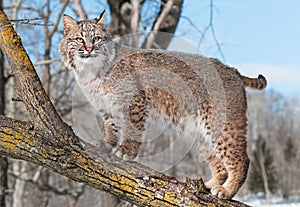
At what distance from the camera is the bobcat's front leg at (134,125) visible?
4.22 metres

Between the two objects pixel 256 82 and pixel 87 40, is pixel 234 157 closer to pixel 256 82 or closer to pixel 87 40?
pixel 256 82

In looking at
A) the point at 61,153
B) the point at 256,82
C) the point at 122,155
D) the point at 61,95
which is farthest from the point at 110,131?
the point at 61,95

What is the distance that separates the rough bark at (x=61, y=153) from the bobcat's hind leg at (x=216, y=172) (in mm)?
1183

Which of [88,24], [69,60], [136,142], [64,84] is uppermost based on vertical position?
[88,24]

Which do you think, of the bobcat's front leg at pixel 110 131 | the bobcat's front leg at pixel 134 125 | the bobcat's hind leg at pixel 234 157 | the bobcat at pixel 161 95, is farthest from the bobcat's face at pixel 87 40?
the bobcat's hind leg at pixel 234 157

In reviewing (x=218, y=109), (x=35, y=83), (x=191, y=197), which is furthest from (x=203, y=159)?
(x=35, y=83)

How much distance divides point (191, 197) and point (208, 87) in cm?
153

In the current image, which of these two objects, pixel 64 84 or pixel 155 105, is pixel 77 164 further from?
Answer: pixel 64 84

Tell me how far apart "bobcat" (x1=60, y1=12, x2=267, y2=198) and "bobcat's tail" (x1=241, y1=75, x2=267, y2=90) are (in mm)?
13

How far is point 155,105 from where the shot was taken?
4.50 meters

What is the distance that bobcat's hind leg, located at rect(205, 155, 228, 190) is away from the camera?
4.52 meters

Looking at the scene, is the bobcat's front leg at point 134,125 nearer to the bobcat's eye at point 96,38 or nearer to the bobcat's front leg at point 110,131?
the bobcat's front leg at point 110,131

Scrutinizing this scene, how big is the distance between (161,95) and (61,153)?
167cm

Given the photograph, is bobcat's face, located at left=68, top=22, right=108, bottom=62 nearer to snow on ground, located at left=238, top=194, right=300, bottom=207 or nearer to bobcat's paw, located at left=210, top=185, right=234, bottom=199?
bobcat's paw, located at left=210, top=185, right=234, bottom=199
